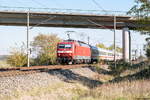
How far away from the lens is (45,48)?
209 ft

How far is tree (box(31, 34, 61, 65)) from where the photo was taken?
2393 inches

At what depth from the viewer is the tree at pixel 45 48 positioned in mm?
60781

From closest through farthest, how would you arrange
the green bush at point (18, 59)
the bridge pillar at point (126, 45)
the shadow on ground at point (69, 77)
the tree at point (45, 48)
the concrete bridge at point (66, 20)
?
the shadow on ground at point (69, 77) < the green bush at point (18, 59) < the concrete bridge at point (66, 20) < the bridge pillar at point (126, 45) < the tree at point (45, 48)

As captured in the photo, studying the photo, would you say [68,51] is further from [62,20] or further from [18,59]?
[62,20]

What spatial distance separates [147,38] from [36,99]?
53.0 ft

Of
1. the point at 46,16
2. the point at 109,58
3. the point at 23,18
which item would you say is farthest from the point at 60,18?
the point at 109,58

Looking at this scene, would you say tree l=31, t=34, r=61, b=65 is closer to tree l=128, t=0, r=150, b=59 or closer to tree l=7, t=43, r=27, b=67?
tree l=7, t=43, r=27, b=67

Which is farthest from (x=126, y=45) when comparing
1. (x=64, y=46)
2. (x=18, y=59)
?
(x=64, y=46)

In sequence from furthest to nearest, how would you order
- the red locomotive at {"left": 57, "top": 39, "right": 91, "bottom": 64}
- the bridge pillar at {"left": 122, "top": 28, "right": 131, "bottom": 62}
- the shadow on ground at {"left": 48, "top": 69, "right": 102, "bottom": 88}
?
the bridge pillar at {"left": 122, "top": 28, "right": 131, "bottom": 62}
the red locomotive at {"left": 57, "top": 39, "right": 91, "bottom": 64}
the shadow on ground at {"left": 48, "top": 69, "right": 102, "bottom": 88}

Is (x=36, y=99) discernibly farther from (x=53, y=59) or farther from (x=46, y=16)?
(x=53, y=59)

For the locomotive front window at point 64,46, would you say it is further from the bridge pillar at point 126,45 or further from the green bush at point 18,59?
the bridge pillar at point 126,45

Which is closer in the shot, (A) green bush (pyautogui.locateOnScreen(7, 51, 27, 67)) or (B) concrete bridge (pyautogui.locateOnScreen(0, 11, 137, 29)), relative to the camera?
(A) green bush (pyautogui.locateOnScreen(7, 51, 27, 67))

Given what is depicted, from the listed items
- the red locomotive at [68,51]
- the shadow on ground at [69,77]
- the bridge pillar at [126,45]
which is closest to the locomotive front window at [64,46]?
the red locomotive at [68,51]

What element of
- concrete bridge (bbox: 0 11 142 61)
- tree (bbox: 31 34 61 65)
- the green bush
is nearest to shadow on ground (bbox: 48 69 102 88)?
the green bush
